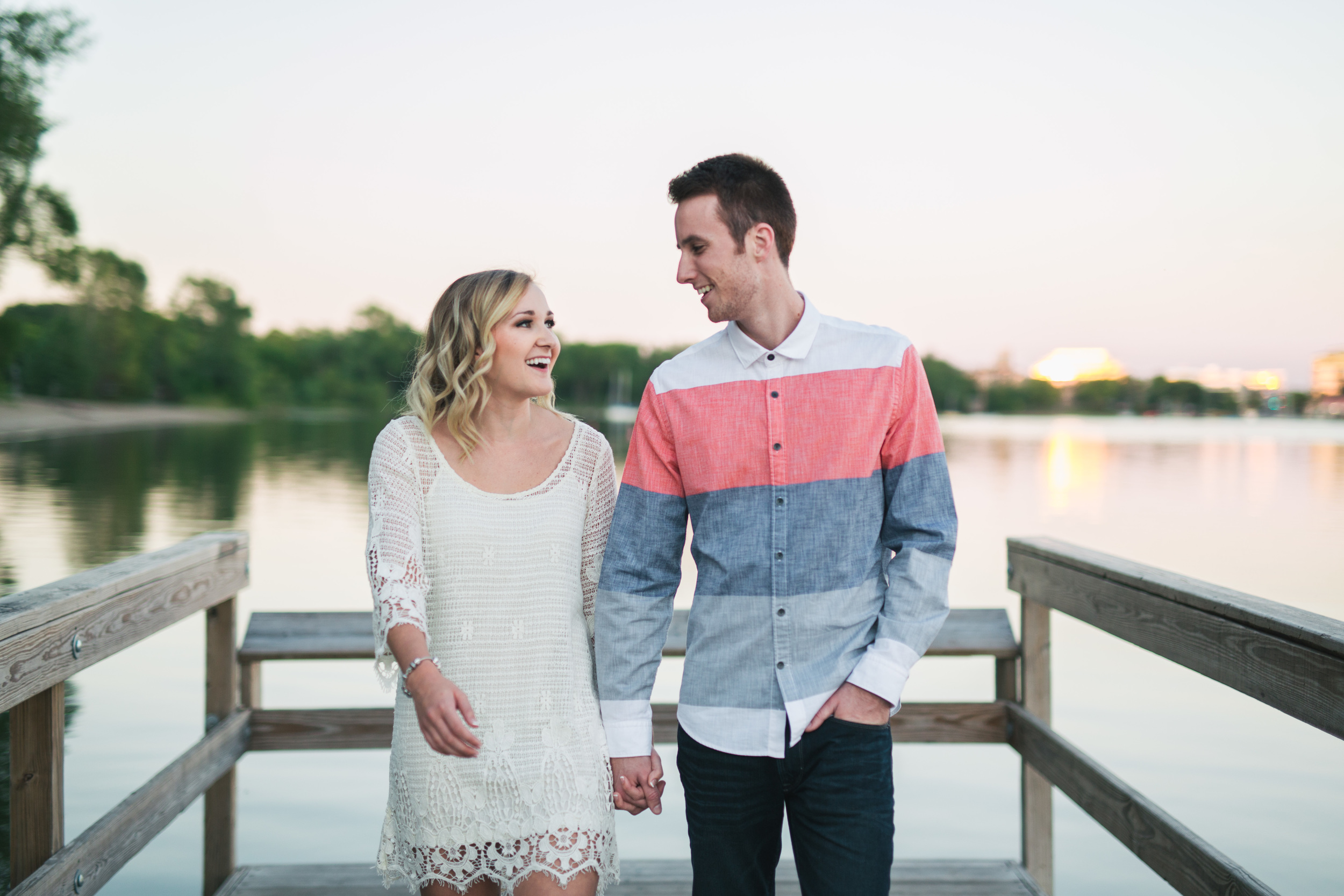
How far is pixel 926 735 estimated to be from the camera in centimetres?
304

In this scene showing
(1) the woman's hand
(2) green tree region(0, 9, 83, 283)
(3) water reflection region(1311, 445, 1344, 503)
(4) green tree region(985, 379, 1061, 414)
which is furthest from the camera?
(4) green tree region(985, 379, 1061, 414)

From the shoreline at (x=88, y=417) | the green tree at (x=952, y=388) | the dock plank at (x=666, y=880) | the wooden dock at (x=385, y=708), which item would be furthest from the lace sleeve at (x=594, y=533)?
the green tree at (x=952, y=388)

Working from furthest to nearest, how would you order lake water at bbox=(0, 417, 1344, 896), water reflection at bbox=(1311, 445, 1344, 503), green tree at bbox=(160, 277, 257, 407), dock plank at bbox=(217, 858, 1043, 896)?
1. green tree at bbox=(160, 277, 257, 407)
2. water reflection at bbox=(1311, 445, 1344, 503)
3. lake water at bbox=(0, 417, 1344, 896)
4. dock plank at bbox=(217, 858, 1043, 896)

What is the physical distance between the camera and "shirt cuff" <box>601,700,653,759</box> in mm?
2016

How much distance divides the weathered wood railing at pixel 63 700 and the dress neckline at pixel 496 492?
73 centimetres

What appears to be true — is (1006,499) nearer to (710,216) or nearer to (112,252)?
(710,216)

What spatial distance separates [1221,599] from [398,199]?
46362mm

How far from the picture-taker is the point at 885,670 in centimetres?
186

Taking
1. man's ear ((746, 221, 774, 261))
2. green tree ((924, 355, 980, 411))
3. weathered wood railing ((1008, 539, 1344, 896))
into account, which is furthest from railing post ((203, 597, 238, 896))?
green tree ((924, 355, 980, 411))

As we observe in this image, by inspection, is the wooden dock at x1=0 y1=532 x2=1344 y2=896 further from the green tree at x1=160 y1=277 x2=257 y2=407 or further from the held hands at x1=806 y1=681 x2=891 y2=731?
the green tree at x1=160 y1=277 x2=257 y2=407

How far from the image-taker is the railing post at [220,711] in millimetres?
2930

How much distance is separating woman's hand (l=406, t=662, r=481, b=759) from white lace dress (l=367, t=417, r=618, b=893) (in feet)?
0.54

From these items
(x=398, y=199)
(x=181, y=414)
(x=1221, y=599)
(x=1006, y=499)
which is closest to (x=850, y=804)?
(x=1221, y=599)

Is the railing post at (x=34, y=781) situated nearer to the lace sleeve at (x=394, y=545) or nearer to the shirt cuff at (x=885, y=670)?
the lace sleeve at (x=394, y=545)
